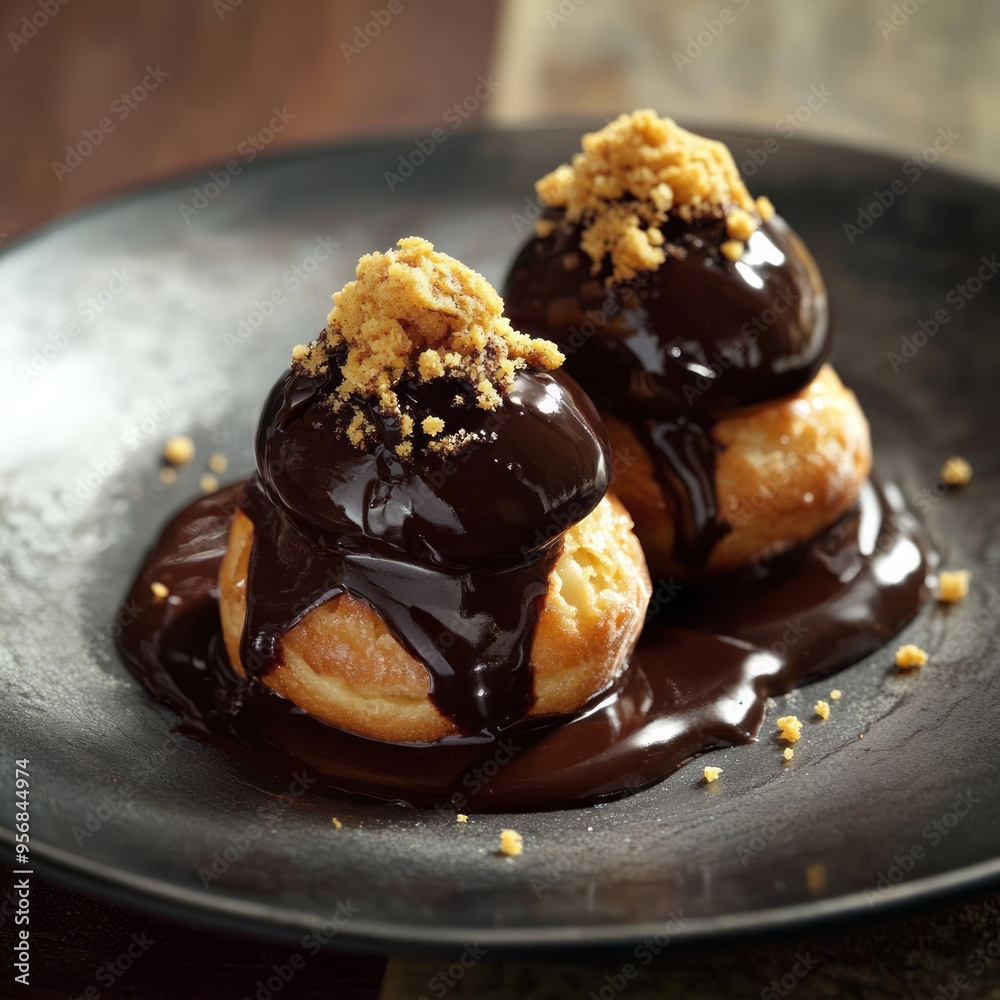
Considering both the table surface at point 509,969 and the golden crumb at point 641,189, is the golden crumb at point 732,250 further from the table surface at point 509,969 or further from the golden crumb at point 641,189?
the table surface at point 509,969

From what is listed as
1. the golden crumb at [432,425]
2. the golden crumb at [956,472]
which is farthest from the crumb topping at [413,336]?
the golden crumb at [956,472]

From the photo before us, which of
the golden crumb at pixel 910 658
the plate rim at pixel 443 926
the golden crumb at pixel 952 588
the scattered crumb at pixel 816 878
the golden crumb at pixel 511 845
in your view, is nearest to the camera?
the plate rim at pixel 443 926

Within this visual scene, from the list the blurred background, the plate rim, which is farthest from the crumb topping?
the blurred background

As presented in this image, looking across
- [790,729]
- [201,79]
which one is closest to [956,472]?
[790,729]

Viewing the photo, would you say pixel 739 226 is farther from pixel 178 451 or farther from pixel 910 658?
pixel 178 451

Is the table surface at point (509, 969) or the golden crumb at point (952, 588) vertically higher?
the table surface at point (509, 969)

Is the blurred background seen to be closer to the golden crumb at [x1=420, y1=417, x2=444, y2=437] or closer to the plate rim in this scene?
the golden crumb at [x1=420, y1=417, x2=444, y2=437]
